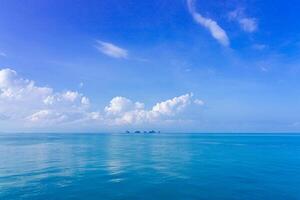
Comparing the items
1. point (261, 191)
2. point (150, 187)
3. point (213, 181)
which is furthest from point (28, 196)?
point (261, 191)

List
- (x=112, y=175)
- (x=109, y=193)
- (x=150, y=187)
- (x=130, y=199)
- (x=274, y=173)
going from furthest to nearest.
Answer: (x=274, y=173)
(x=112, y=175)
(x=150, y=187)
(x=109, y=193)
(x=130, y=199)

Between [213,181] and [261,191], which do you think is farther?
[213,181]

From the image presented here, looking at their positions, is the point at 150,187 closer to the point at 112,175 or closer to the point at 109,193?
the point at 109,193

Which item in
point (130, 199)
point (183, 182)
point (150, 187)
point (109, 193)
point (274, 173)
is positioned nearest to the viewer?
point (130, 199)

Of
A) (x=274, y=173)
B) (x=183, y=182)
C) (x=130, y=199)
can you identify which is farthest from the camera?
(x=274, y=173)

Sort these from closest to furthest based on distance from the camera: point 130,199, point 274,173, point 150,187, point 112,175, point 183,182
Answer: point 130,199 → point 150,187 → point 183,182 → point 112,175 → point 274,173

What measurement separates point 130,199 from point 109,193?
3160 mm

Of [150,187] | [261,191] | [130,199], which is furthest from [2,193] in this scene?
[261,191]

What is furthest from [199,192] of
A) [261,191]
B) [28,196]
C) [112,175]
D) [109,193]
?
[28,196]

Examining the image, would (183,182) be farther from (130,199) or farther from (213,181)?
(130,199)

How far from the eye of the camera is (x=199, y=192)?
28.5 metres

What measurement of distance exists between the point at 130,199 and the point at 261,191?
15462mm

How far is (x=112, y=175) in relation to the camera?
38.0 meters

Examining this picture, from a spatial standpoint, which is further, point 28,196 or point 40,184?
point 40,184
